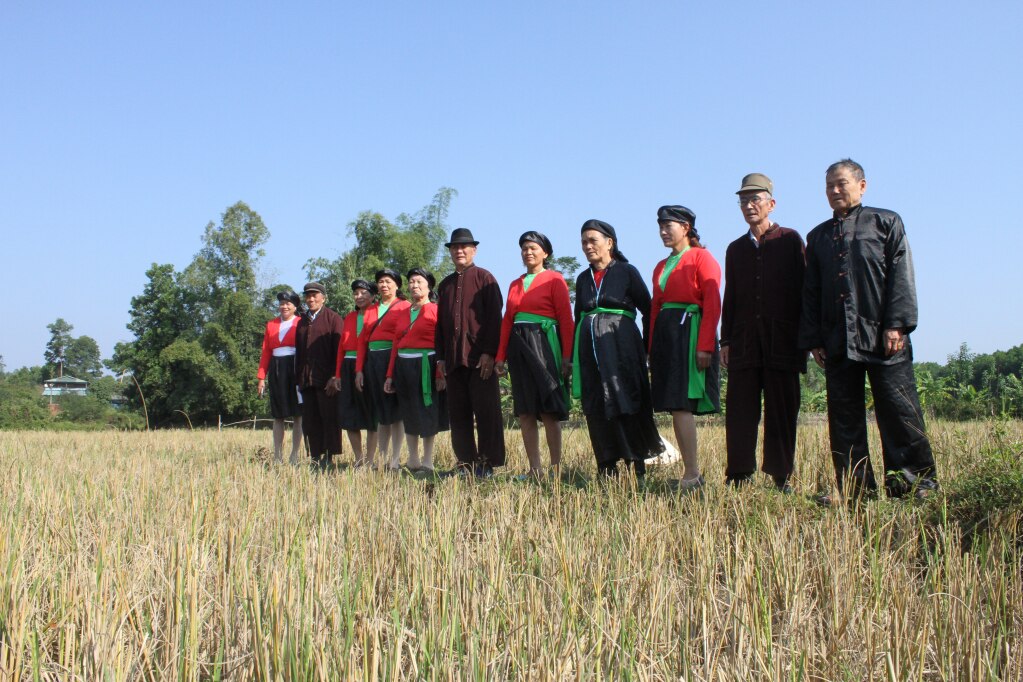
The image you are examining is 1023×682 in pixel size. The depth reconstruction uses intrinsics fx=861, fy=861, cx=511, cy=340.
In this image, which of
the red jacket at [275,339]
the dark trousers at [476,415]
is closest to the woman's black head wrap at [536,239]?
the dark trousers at [476,415]

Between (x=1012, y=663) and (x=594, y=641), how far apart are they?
110 cm

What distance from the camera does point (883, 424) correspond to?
4.41 metres

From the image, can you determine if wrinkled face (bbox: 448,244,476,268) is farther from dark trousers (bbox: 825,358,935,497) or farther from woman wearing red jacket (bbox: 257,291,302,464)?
dark trousers (bbox: 825,358,935,497)

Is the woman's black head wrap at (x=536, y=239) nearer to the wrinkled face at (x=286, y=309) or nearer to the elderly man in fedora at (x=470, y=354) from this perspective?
the elderly man in fedora at (x=470, y=354)

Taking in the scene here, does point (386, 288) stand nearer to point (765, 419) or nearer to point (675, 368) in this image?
point (675, 368)

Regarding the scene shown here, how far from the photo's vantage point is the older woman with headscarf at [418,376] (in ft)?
25.0

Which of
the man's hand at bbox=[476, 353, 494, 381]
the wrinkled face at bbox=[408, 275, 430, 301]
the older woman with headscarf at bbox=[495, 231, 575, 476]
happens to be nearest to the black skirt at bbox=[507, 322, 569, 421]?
the older woman with headscarf at bbox=[495, 231, 575, 476]

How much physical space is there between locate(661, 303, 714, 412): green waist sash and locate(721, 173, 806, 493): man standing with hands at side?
0.17 metres

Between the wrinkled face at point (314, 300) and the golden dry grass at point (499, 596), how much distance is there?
190 inches

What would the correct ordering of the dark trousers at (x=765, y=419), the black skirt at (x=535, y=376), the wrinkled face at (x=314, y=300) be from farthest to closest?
the wrinkled face at (x=314, y=300), the black skirt at (x=535, y=376), the dark trousers at (x=765, y=419)

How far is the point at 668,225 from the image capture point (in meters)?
5.59

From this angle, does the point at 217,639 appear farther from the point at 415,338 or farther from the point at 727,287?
the point at 415,338

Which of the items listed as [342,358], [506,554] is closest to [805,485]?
[506,554]

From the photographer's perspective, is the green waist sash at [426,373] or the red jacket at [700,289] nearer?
the red jacket at [700,289]
